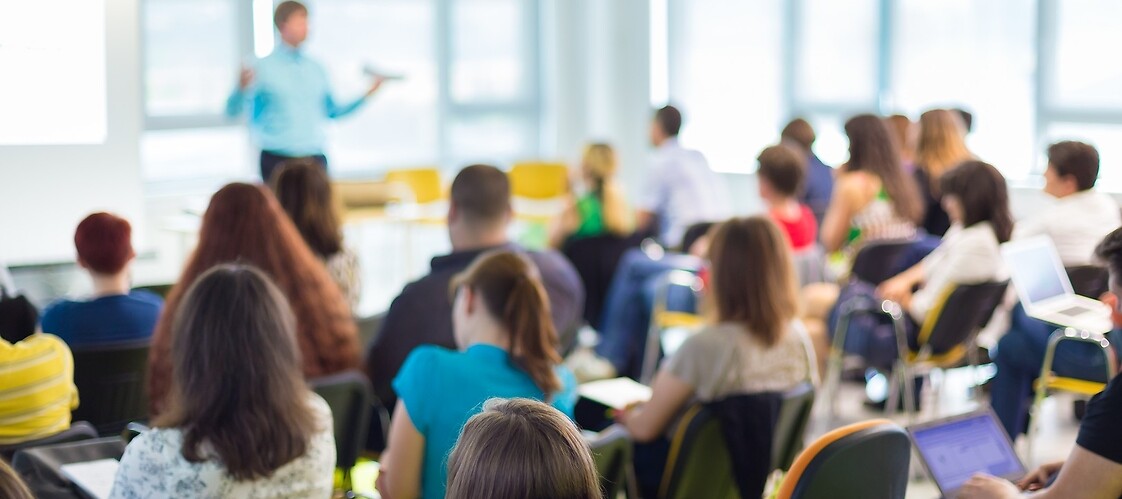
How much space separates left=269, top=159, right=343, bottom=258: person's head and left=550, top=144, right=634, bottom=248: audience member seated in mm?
1999

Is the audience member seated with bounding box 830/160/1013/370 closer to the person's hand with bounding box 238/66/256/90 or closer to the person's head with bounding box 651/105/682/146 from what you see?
the person's head with bounding box 651/105/682/146

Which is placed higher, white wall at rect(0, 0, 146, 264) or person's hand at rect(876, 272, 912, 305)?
white wall at rect(0, 0, 146, 264)

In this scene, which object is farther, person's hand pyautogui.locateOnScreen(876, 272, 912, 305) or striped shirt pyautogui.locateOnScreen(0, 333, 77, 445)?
person's hand pyautogui.locateOnScreen(876, 272, 912, 305)

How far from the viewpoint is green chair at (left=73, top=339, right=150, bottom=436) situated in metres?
3.22

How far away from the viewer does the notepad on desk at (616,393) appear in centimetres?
346

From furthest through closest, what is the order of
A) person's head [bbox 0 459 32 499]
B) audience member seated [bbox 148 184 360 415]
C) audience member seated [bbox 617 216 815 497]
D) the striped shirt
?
audience member seated [bbox 148 184 360 415], audience member seated [bbox 617 216 815 497], the striped shirt, person's head [bbox 0 459 32 499]

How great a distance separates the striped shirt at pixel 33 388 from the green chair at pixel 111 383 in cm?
41

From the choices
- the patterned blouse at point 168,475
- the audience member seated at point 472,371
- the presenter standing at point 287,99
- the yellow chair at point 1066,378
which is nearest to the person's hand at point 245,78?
the presenter standing at point 287,99

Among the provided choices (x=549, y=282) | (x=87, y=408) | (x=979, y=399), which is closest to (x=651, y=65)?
(x=979, y=399)

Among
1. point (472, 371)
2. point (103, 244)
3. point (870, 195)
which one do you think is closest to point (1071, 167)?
point (870, 195)

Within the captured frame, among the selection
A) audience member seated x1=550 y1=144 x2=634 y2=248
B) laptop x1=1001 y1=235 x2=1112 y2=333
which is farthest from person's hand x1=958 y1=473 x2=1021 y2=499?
audience member seated x1=550 y1=144 x2=634 y2=248

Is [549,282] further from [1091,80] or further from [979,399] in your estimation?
[1091,80]

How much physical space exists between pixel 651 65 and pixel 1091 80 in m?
3.75

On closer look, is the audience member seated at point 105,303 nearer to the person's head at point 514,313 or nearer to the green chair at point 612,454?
the person's head at point 514,313
